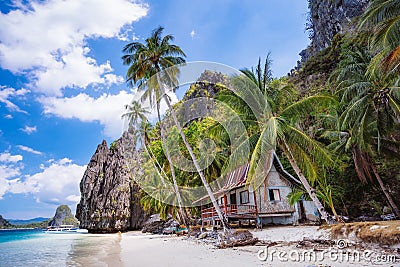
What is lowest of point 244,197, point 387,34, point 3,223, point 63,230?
point 63,230

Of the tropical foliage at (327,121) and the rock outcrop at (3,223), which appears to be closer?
the tropical foliage at (327,121)

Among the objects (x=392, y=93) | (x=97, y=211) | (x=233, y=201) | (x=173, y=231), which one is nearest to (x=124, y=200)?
(x=97, y=211)

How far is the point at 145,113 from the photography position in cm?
3098

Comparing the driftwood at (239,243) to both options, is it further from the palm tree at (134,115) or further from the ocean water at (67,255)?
the palm tree at (134,115)

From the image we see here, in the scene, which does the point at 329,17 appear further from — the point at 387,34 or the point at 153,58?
the point at 387,34

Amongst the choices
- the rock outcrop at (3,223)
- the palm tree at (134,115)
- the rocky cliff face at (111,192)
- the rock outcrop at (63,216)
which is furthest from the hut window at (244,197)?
the rock outcrop at (3,223)

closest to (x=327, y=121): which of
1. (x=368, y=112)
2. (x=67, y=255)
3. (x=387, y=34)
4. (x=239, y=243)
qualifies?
(x=368, y=112)

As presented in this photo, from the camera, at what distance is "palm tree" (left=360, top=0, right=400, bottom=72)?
8047 mm

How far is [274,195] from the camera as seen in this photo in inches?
707

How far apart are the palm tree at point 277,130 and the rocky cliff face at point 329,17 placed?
79.7ft

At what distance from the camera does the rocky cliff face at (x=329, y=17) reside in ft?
106

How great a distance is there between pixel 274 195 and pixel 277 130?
8.35 metres

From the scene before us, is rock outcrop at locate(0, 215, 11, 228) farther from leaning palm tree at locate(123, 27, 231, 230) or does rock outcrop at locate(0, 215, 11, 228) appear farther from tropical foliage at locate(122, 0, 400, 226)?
leaning palm tree at locate(123, 27, 231, 230)

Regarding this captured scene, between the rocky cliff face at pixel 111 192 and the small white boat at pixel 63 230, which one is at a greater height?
the rocky cliff face at pixel 111 192
